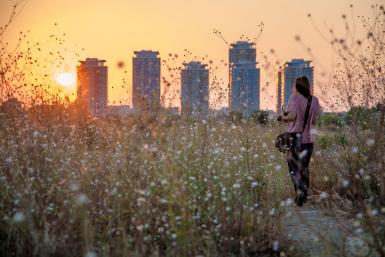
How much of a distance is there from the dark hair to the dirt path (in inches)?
66.6

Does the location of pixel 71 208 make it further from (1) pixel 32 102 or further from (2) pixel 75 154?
(1) pixel 32 102

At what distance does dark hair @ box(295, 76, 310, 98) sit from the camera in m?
7.77

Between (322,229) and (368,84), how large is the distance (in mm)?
2371

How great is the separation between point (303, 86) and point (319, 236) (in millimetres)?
3766

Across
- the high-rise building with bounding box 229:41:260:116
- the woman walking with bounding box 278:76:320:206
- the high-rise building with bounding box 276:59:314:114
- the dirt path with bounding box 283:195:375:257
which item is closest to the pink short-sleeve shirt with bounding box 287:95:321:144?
the woman walking with bounding box 278:76:320:206

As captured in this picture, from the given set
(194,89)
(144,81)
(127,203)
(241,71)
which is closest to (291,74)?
(241,71)

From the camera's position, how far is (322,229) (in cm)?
605

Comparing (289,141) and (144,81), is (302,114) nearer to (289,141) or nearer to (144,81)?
(289,141)

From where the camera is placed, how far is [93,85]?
12094 mm

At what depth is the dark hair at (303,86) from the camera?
777 centimetres

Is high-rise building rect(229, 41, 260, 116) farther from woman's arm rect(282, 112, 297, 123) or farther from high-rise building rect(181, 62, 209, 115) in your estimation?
woman's arm rect(282, 112, 297, 123)

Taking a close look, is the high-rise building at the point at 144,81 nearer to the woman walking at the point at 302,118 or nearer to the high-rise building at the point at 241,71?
the high-rise building at the point at 241,71

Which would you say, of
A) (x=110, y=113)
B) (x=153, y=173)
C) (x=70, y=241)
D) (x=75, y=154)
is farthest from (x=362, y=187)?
(x=110, y=113)

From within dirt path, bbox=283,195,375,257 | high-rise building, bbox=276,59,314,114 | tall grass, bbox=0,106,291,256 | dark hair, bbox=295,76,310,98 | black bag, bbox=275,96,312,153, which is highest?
high-rise building, bbox=276,59,314,114
